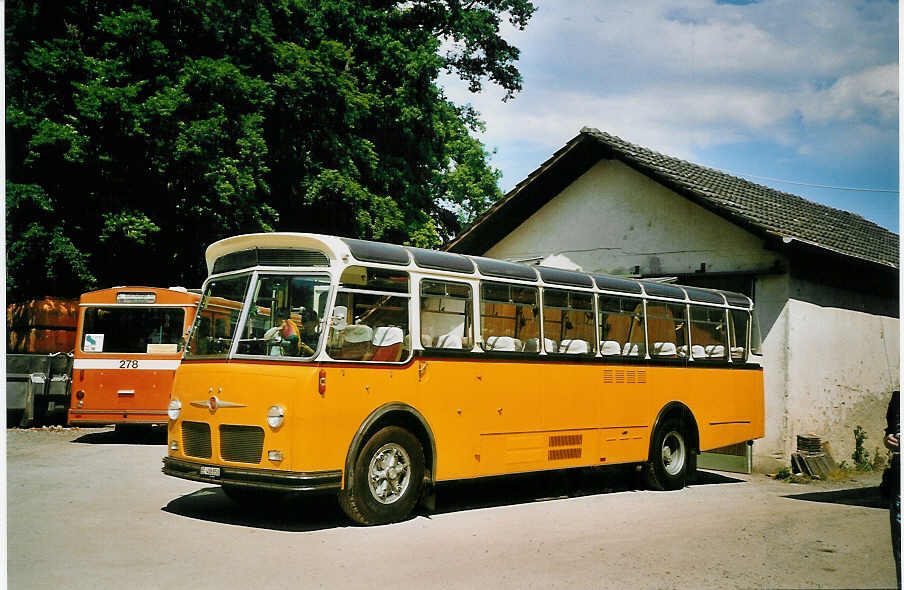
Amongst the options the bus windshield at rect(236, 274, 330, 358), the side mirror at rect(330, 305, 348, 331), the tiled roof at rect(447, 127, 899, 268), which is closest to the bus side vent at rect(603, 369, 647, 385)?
the tiled roof at rect(447, 127, 899, 268)

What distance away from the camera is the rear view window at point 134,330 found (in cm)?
1662

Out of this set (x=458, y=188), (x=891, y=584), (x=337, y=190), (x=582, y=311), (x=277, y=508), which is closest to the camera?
(x=891, y=584)

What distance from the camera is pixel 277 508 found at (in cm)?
984

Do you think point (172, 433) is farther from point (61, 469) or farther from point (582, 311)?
point (582, 311)

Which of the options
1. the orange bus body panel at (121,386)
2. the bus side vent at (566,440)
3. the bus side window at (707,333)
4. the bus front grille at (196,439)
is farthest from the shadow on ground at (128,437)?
the bus side window at (707,333)

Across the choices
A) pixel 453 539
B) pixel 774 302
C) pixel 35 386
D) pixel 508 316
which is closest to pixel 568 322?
pixel 508 316

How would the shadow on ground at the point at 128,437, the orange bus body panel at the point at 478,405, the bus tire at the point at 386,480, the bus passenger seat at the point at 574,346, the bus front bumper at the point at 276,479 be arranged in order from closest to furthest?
the bus front bumper at the point at 276,479 → the orange bus body panel at the point at 478,405 → the bus tire at the point at 386,480 → the bus passenger seat at the point at 574,346 → the shadow on ground at the point at 128,437

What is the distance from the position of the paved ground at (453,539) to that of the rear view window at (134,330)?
14.3ft

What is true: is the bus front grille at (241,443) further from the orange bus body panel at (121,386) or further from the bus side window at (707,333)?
the orange bus body panel at (121,386)

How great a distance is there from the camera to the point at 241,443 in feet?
28.0

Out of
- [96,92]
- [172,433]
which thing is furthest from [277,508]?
[96,92]

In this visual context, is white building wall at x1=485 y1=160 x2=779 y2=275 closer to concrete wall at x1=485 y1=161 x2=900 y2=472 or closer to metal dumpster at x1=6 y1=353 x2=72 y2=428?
concrete wall at x1=485 y1=161 x2=900 y2=472

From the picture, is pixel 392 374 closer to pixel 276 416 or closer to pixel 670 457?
pixel 276 416

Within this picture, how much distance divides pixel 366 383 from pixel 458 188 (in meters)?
31.2
